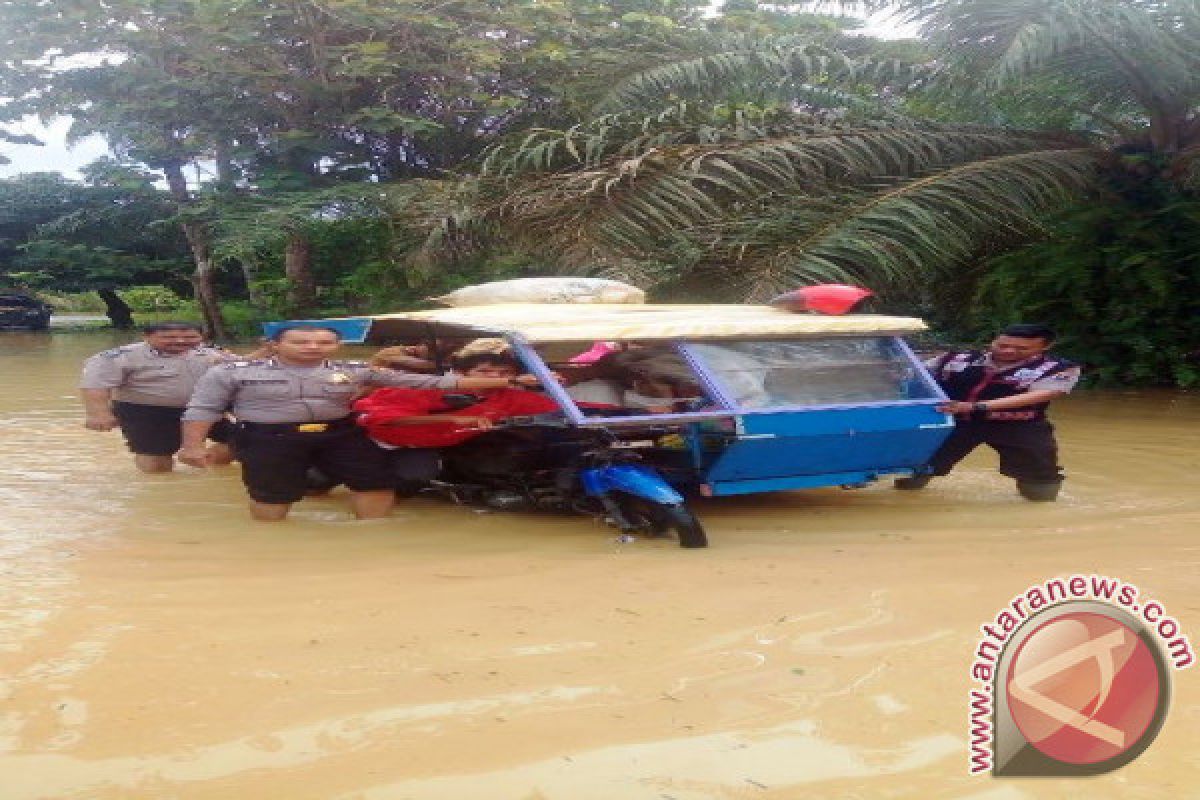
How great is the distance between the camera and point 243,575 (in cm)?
509

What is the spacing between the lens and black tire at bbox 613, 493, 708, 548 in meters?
5.56

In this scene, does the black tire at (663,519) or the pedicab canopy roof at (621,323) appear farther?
the pedicab canopy roof at (621,323)

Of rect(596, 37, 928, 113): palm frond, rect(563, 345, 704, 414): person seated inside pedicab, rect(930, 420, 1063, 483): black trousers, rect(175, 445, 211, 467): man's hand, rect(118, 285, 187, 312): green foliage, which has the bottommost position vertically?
rect(118, 285, 187, 312): green foliage

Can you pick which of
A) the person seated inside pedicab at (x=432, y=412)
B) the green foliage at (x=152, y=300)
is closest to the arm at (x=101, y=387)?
the person seated inside pedicab at (x=432, y=412)

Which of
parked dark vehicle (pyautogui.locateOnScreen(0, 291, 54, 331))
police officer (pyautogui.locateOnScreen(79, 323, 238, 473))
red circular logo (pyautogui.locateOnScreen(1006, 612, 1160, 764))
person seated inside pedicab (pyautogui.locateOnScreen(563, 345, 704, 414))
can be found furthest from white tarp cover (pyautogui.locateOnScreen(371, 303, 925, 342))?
parked dark vehicle (pyautogui.locateOnScreen(0, 291, 54, 331))

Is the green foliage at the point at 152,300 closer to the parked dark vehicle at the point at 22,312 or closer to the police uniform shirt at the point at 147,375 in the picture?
the parked dark vehicle at the point at 22,312

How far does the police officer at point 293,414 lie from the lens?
20.2 feet

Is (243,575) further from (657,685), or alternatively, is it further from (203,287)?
(203,287)

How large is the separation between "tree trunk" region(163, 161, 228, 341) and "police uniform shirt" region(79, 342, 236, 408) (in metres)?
14.6

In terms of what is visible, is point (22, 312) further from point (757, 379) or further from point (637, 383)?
point (757, 379)

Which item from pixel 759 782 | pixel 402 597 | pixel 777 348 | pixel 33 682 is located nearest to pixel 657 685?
pixel 759 782

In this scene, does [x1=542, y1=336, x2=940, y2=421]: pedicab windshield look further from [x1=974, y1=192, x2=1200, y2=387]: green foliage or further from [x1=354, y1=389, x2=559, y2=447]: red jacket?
[x1=974, y1=192, x2=1200, y2=387]: green foliage

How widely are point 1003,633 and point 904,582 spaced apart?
3.68 ft

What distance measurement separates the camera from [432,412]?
6.47m
